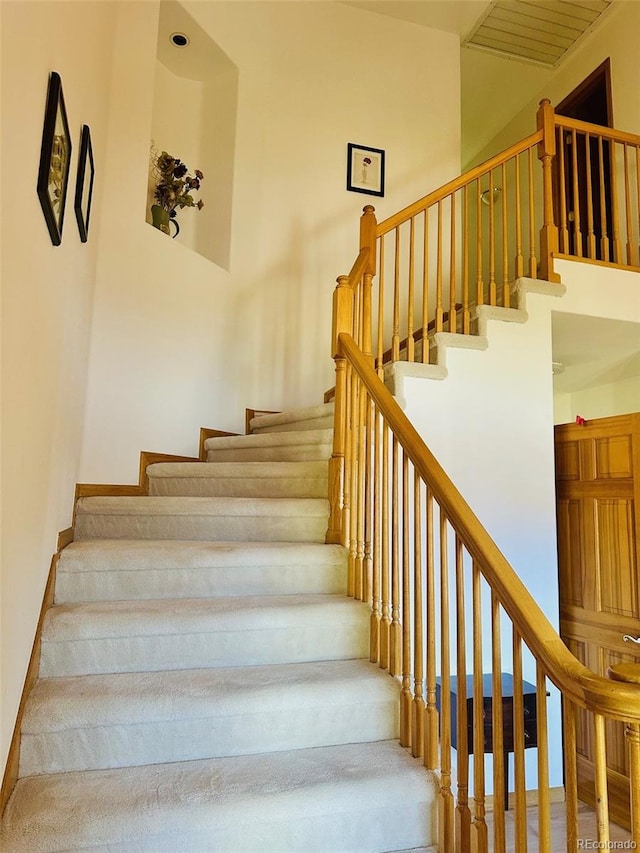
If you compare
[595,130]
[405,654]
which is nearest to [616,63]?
[595,130]

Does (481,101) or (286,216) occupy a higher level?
(481,101)

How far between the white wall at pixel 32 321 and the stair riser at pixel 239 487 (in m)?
0.75

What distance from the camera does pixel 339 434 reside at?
7.74 feet

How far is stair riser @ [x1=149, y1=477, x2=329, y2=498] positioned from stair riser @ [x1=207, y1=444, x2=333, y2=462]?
0.69 feet

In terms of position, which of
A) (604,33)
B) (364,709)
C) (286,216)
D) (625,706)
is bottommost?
(364,709)

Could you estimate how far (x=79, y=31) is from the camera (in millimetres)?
1882

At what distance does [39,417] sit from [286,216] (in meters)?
3.04

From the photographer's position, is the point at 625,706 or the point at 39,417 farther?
the point at 39,417

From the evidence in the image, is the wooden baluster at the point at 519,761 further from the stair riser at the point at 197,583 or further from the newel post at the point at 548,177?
the newel post at the point at 548,177

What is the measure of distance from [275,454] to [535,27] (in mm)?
4125

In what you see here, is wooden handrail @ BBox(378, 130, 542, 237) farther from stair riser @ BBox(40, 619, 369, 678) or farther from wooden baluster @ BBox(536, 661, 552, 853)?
wooden baluster @ BBox(536, 661, 552, 853)

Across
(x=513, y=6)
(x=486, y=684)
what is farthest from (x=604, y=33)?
(x=486, y=684)

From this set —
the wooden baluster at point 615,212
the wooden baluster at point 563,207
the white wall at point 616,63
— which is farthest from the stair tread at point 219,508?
the white wall at point 616,63

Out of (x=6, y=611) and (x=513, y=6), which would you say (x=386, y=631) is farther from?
(x=513, y=6)
